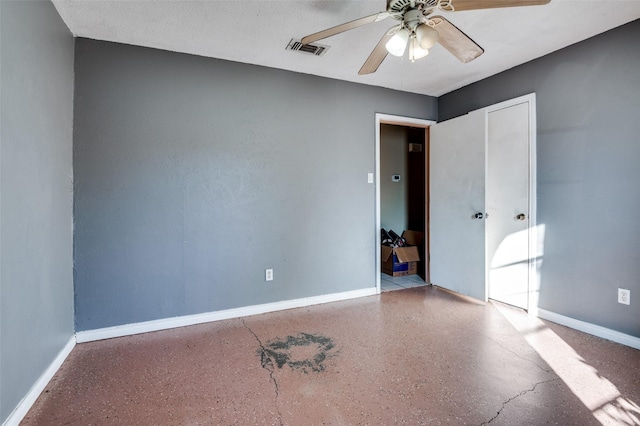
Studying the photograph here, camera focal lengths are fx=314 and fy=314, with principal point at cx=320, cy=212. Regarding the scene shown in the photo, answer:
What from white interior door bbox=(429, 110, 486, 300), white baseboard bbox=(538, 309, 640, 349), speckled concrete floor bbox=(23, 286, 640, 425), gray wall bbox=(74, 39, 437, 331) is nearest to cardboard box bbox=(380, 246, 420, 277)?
white interior door bbox=(429, 110, 486, 300)

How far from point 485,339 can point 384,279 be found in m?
1.83

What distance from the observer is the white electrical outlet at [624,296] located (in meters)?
2.32

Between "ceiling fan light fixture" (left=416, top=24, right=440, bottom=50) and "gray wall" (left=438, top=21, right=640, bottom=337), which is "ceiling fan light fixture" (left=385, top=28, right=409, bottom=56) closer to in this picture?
"ceiling fan light fixture" (left=416, top=24, right=440, bottom=50)

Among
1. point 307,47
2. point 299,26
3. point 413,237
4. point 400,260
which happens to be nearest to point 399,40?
point 299,26

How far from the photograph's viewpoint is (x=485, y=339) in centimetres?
244

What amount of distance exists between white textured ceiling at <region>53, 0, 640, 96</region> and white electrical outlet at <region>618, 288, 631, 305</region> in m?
1.97

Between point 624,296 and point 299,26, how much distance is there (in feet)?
10.3

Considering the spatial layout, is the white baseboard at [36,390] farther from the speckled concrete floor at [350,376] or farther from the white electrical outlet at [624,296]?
the white electrical outlet at [624,296]

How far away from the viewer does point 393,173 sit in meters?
4.93

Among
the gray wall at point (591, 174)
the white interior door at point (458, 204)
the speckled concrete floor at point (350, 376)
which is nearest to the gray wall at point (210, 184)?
the speckled concrete floor at point (350, 376)

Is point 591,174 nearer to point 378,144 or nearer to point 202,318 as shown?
point 378,144

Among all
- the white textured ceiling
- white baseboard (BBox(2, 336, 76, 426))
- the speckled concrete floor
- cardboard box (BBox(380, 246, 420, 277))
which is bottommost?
the speckled concrete floor

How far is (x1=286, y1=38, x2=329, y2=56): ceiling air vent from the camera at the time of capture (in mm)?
2562

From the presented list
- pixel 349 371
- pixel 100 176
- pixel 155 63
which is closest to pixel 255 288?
pixel 349 371
